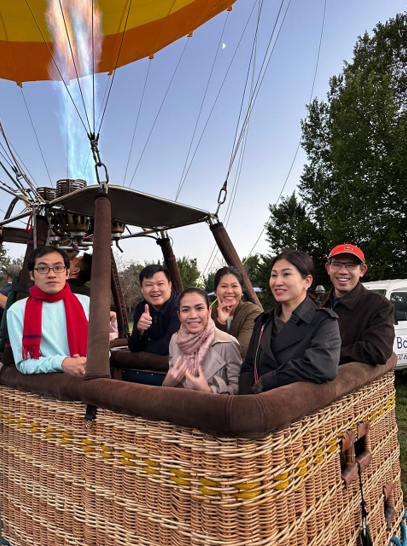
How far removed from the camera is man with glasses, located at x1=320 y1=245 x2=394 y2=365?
1.96 meters

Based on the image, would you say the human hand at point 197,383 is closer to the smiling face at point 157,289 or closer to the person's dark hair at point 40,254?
the person's dark hair at point 40,254

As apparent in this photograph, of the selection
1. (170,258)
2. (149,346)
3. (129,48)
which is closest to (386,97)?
(129,48)

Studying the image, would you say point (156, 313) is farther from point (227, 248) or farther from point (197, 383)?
point (197, 383)

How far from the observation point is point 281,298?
164 centimetres

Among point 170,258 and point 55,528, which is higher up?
point 170,258

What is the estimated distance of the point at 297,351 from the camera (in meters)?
1.55

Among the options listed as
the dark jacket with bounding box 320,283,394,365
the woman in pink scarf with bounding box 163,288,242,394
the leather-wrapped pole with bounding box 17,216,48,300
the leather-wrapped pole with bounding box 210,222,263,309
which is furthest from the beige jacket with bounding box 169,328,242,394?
the leather-wrapped pole with bounding box 210,222,263,309

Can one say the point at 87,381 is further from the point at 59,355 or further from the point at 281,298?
the point at 281,298

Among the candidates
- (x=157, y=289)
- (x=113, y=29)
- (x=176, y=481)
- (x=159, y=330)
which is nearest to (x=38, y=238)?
(x=157, y=289)

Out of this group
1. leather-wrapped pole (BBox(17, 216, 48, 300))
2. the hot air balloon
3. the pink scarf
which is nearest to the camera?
the hot air balloon

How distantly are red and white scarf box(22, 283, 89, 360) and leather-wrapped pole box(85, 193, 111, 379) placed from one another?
12.8 inches

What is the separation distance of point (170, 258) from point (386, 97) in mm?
12387

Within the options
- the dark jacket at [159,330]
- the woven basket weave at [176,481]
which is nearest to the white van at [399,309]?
the dark jacket at [159,330]

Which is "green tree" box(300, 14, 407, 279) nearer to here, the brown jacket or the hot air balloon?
the brown jacket
